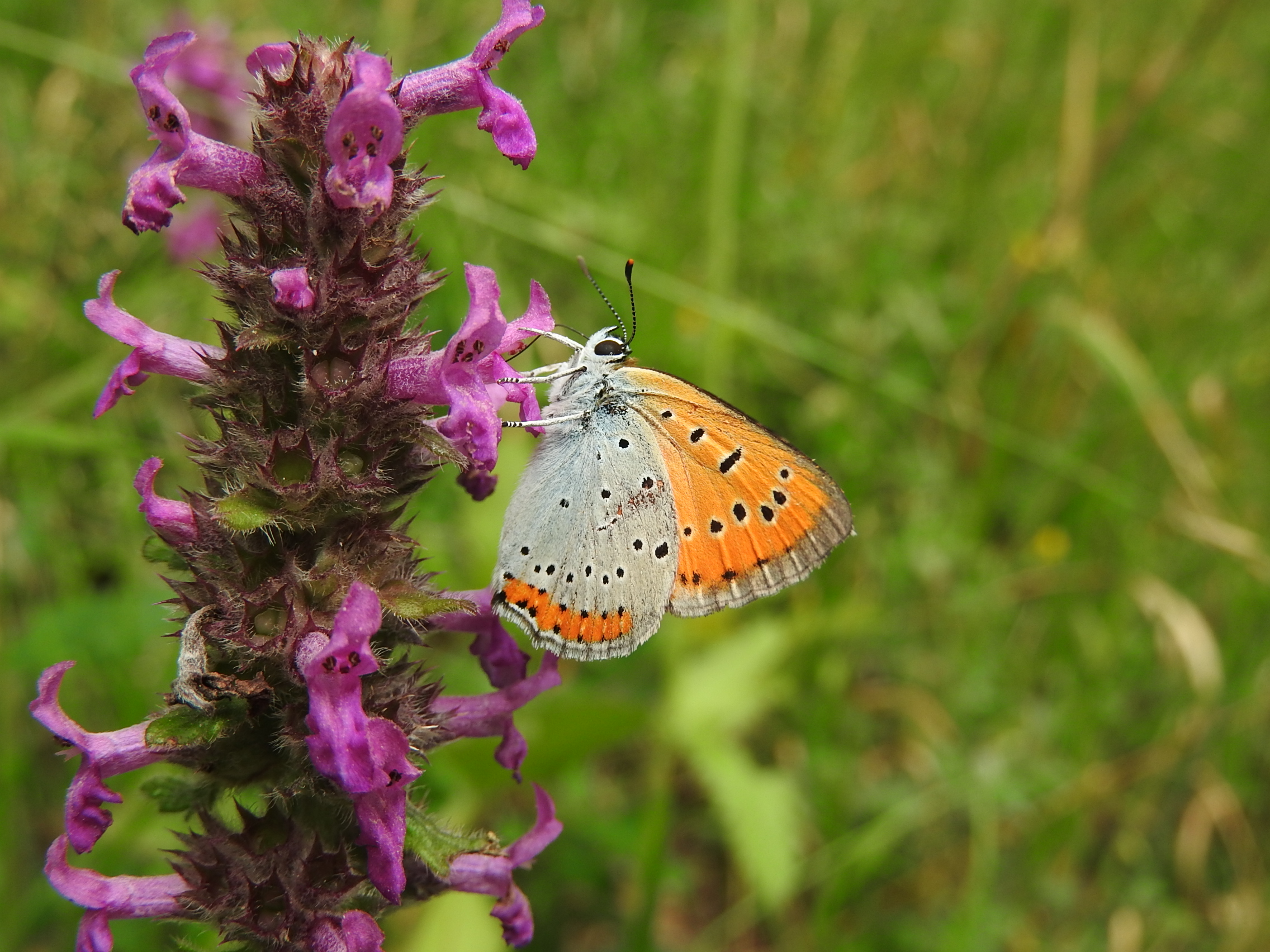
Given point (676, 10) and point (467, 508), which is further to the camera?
point (676, 10)

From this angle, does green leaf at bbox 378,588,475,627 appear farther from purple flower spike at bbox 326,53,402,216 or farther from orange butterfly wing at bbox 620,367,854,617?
orange butterfly wing at bbox 620,367,854,617

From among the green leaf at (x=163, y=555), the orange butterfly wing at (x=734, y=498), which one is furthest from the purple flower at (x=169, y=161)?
the orange butterfly wing at (x=734, y=498)

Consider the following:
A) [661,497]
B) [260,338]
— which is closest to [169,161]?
[260,338]

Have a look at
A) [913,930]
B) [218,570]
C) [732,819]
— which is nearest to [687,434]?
[218,570]

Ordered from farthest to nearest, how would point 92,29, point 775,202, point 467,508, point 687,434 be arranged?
1. point 775,202
2. point 92,29
3. point 467,508
4. point 687,434

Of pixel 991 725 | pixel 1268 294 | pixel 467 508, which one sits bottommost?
pixel 991 725

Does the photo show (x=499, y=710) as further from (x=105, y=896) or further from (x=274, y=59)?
(x=274, y=59)

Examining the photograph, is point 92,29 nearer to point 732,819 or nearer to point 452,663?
point 452,663
